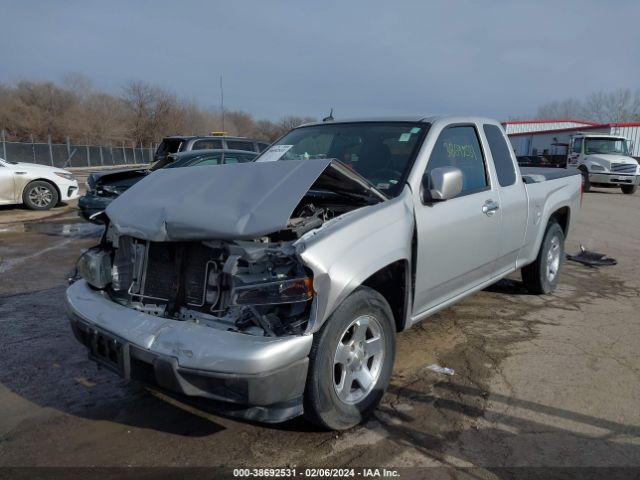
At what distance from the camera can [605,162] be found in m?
20.5

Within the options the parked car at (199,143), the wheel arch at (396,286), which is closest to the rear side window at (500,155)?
the wheel arch at (396,286)

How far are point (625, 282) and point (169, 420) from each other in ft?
19.5

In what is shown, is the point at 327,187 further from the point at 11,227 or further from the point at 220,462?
the point at 11,227

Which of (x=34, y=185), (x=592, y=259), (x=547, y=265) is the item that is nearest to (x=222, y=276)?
(x=547, y=265)

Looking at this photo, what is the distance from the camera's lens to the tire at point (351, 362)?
2.69 meters

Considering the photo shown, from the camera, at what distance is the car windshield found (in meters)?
3.76

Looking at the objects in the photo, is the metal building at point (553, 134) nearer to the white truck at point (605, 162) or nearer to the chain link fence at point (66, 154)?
the white truck at point (605, 162)

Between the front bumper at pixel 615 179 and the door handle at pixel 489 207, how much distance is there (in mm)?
19126

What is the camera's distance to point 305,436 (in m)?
2.98

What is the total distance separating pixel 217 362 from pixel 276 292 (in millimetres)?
442

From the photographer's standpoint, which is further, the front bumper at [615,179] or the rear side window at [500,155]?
the front bumper at [615,179]

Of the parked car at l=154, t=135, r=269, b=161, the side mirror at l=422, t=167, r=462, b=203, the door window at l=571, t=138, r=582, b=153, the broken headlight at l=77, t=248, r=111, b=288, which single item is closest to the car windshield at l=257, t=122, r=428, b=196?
the side mirror at l=422, t=167, r=462, b=203

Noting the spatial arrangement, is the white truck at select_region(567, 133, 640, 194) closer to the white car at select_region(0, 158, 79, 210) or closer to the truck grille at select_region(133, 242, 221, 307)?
the white car at select_region(0, 158, 79, 210)

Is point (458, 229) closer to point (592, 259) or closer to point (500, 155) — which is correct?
point (500, 155)
